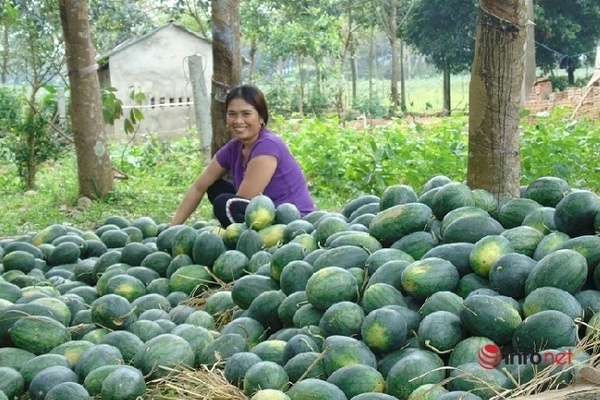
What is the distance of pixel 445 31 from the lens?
81.8ft

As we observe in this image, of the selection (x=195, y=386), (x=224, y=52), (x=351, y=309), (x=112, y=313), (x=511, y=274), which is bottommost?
(x=195, y=386)

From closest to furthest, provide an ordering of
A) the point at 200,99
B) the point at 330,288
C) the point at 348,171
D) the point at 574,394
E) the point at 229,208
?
the point at 574,394
the point at 330,288
the point at 229,208
the point at 348,171
the point at 200,99

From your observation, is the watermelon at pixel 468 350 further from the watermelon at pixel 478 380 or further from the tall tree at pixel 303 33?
the tall tree at pixel 303 33

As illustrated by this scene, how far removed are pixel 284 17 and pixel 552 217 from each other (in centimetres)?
2215

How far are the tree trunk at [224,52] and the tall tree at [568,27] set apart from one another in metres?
17.8

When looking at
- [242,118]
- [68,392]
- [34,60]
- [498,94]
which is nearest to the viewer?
[68,392]

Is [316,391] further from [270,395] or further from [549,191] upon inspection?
[549,191]

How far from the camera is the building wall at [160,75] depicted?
21.4 m

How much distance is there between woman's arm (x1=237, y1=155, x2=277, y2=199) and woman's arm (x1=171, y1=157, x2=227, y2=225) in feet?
1.44

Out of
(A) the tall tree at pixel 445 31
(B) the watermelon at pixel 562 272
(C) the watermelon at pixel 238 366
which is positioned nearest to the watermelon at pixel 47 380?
(C) the watermelon at pixel 238 366

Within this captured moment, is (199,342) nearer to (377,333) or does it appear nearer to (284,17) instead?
(377,333)

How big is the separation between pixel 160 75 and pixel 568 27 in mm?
12099

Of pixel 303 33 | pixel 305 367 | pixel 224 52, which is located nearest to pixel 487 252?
pixel 305 367

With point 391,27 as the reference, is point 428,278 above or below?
below
